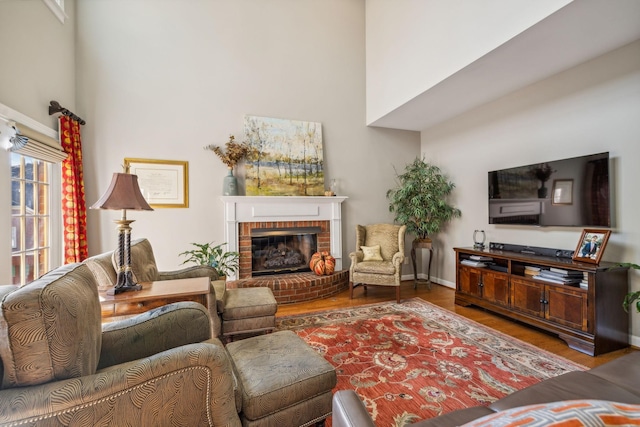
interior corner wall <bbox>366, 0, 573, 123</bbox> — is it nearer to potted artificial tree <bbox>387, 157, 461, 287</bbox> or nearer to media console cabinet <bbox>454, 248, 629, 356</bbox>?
potted artificial tree <bbox>387, 157, 461, 287</bbox>

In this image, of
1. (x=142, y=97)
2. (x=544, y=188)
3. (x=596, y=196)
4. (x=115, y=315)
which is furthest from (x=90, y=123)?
(x=596, y=196)

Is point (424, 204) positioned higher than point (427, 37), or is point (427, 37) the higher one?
point (427, 37)

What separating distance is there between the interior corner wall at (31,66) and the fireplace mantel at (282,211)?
1.92 metres

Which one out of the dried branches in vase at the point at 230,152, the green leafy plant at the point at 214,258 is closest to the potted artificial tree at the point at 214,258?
the green leafy plant at the point at 214,258

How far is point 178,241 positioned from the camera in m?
3.63

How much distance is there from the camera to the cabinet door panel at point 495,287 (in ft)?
9.66

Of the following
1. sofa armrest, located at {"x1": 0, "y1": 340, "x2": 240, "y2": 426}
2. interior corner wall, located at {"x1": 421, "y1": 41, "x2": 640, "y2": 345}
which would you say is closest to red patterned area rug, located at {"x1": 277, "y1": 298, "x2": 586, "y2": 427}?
sofa armrest, located at {"x1": 0, "y1": 340, "x2": 240, "y2": 426}

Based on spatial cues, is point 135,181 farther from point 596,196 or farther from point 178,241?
point 596,196

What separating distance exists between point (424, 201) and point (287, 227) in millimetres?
2077

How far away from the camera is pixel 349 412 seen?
0.82 metres

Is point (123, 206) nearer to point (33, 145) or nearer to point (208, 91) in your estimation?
point (33, 145)

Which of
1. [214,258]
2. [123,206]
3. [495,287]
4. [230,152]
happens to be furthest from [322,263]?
[123,206]

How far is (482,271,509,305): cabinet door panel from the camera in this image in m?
2.95

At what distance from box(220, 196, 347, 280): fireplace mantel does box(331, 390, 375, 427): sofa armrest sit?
3.12m
